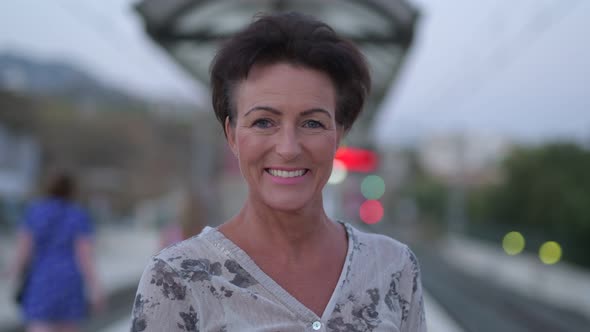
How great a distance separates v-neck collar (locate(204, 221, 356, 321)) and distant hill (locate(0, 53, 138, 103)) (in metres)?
69.7

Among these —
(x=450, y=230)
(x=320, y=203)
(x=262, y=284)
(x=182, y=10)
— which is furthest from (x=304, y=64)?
(x=450, y=230)

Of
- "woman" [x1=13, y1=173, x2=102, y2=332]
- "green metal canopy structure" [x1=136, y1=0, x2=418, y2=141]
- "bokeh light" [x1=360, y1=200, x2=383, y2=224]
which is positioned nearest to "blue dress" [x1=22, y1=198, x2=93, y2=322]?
"woman" [x1=13, y1=173, x2=102, y2=332]

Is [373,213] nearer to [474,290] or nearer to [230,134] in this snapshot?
[474,290]

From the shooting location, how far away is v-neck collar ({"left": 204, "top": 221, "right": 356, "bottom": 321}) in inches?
77.7

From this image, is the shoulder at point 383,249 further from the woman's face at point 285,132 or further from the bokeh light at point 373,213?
the bokeh light at point 373,213

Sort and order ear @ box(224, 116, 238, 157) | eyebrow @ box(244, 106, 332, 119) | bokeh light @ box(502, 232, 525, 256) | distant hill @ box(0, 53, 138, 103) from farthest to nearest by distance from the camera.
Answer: distant hill @ box(0, 53, 138, 103) → bokeh light @ box(502, 232, 525, 256) → ear @ box(224, 116, 238, 157) → eyebrow @ box(244, 106, 332, 119)

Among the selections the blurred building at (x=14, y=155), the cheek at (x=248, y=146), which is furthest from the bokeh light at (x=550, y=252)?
the cheek at (x=248, y=146)

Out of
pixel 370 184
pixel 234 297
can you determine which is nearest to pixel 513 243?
pixel 370 184

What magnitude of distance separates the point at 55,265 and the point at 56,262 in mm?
28

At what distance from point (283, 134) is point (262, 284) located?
420 millimetres

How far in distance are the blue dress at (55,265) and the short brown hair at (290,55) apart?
12.5 ft

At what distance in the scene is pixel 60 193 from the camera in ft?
19.3

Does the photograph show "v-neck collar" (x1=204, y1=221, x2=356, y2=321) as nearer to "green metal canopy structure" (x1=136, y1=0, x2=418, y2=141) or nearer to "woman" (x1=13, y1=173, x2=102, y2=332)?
"woman" (x1=13, y1=173, x2=102, y2=332)

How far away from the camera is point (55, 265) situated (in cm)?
564
